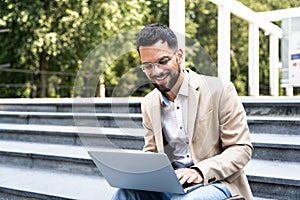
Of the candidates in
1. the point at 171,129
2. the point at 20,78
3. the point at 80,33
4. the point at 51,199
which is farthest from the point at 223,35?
the point at 20,78

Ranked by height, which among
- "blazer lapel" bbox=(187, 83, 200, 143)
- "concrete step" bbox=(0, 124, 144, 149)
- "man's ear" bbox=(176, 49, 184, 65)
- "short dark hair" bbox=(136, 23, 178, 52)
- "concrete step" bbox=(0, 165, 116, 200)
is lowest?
"concrete step" bbox=(0, 165, 116, 200)

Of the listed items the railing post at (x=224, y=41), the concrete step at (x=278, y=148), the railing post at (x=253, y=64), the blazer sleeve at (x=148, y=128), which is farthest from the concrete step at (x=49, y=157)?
the railing post at (x=253, y=64)

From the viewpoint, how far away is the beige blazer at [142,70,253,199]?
143 cm

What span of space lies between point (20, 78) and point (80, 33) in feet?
11.2

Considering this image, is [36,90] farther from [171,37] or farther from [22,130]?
[171,37]

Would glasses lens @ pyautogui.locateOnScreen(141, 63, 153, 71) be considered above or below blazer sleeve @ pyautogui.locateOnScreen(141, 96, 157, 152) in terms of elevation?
above

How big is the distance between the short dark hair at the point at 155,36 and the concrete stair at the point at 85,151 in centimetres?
34

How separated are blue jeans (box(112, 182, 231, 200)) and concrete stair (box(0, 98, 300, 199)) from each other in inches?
8.0

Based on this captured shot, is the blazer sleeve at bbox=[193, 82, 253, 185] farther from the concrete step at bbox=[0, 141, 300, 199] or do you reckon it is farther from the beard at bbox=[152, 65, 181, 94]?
the concrete step at bbox=[0, 141, 300, 199]

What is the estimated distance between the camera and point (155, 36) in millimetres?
1360

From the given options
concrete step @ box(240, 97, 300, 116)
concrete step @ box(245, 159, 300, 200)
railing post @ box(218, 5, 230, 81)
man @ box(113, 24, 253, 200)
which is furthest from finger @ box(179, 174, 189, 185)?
railing post @ box(218, 5, 230, 81)

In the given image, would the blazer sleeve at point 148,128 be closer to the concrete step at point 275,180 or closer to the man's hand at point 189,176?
the man's hand at point 189,176

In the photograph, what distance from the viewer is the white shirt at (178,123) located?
1.50 meters

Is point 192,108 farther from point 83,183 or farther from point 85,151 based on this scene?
point 85,151
